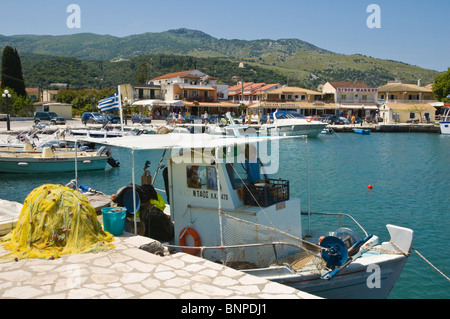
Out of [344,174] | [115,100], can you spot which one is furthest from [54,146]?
[344,174]

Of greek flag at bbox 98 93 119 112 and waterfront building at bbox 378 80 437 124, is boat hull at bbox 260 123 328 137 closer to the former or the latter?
waterfront building at bbox 378 80 437 124

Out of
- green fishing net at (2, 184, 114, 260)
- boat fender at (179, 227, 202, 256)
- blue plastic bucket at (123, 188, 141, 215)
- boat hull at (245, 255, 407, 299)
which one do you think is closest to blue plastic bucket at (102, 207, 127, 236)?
green fishing net at (2, 184, 114, 260)

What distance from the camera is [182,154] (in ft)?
28.2

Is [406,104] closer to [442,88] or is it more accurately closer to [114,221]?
[442,88]

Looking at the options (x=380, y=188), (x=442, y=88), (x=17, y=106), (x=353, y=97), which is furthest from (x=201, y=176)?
(x=442, y=88)

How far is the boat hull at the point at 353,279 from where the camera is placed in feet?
23.9

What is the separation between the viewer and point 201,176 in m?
8.45

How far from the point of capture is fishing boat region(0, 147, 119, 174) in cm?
2486

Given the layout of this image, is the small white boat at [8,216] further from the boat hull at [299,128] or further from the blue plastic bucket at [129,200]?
the boat hull at [299,128]

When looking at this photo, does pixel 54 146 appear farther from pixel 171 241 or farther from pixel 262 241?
pixel 262 241

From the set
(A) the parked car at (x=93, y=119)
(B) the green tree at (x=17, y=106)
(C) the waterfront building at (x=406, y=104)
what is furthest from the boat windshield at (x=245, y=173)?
(C) the waterfront building at (x=406, y=104)

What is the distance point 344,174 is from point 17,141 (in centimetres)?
2565

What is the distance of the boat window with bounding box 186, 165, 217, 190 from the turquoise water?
234 centimetres
